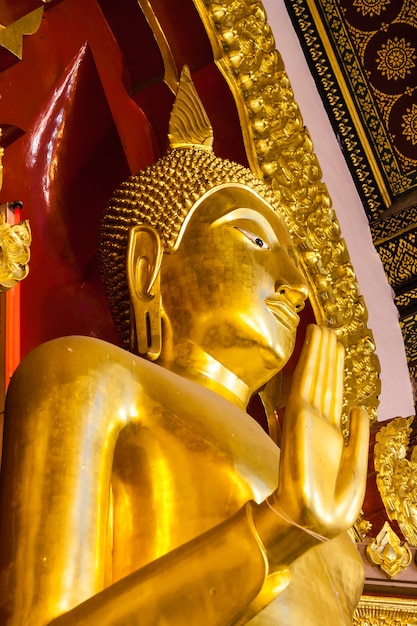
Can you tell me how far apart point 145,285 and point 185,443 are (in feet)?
0.98

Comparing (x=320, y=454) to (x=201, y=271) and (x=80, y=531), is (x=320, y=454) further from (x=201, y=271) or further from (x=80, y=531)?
(x=201, y=271)

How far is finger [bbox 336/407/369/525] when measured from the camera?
989 mm

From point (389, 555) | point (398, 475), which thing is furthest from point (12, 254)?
point (398, 475)

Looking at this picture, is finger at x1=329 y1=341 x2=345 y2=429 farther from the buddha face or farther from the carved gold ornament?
the carved gold ornament

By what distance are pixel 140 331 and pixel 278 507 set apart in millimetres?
527

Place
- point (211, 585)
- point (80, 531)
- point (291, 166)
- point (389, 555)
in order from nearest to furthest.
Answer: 1. point (211, 585)
2. point (80, 531)
3. point (389, 555)
4. point (291, 166)

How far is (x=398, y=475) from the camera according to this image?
1.91 m

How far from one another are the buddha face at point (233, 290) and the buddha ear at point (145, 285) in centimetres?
2

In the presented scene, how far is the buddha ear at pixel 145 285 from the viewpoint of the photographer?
1438mm

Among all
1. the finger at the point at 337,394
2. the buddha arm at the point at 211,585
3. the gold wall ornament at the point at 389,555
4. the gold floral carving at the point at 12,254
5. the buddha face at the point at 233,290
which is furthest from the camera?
the gold wall ornament at the point at 389,555

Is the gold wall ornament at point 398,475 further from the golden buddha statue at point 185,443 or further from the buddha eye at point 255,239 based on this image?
the buddha eye at point 255,239

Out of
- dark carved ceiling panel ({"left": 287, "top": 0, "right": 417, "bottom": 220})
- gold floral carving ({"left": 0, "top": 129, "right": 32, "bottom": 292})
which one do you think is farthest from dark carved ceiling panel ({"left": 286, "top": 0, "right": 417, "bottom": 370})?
gold floral carving ({"left": 0, "top": 129, "right": 32, "bottom": 292})

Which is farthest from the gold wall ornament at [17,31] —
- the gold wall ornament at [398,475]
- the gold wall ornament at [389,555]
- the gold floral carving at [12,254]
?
the gold wall ornament at [398,475]

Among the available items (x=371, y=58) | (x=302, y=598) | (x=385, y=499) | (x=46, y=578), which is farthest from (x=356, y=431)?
(x=371, y=58)
